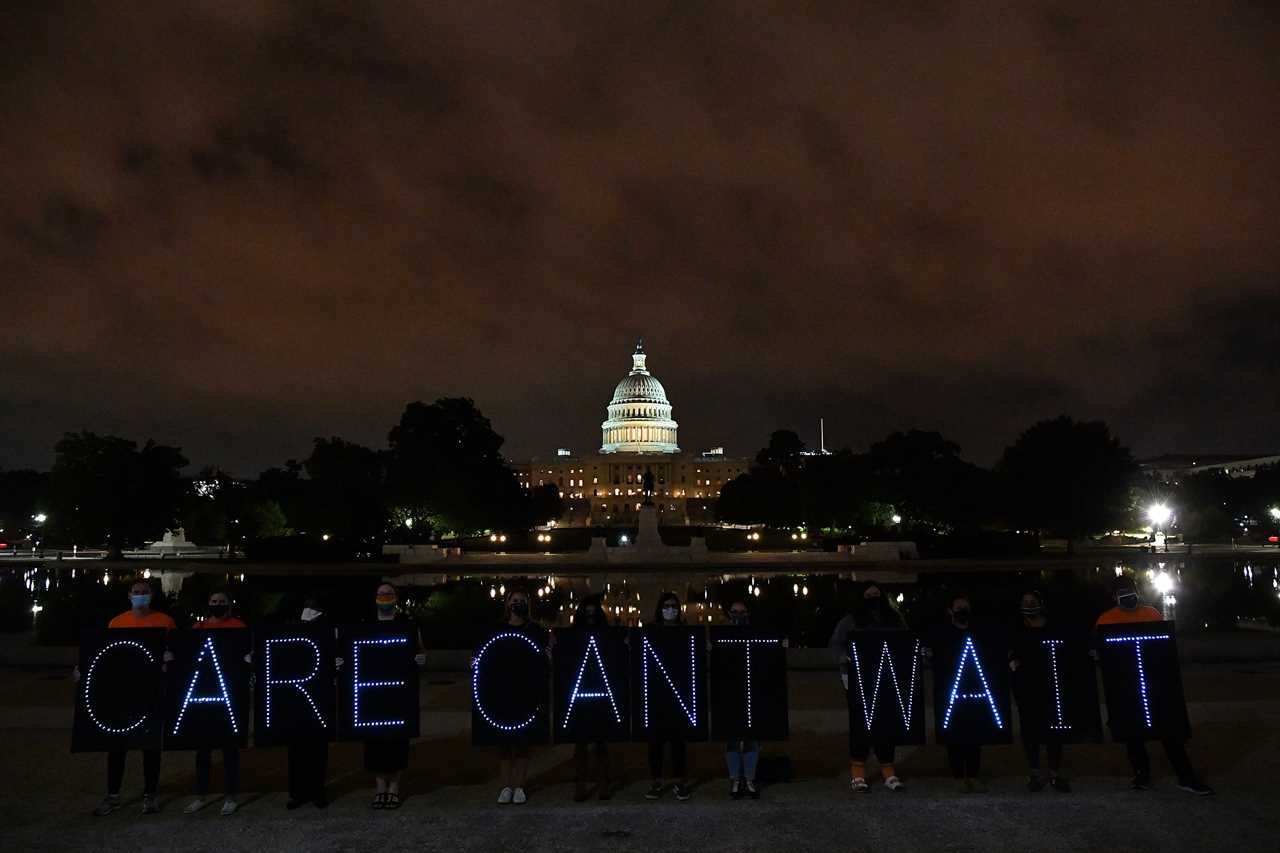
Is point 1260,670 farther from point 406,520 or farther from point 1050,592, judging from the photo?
point 406,520

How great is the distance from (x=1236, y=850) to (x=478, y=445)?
76.9 metres

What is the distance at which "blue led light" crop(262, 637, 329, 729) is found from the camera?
386 inches

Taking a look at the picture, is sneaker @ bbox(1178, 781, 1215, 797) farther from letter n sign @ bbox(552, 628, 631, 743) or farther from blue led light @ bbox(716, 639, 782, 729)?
letter n sign @ bbox(552, 628, 631, 743)

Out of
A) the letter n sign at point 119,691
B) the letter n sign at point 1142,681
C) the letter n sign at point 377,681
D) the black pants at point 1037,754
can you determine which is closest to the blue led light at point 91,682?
the letter n sign at point 119,691

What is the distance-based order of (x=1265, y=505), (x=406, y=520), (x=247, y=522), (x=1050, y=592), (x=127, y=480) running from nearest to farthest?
(x=1050, y=592), (x=127, y=480), (x=247, y=522), (x=406, y=520), (x=1265, y=505)

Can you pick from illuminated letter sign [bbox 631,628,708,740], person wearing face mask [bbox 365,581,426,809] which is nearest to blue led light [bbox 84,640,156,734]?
person wearing face mask [bbox 365,581,426,809]

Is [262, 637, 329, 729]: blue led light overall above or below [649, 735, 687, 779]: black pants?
above

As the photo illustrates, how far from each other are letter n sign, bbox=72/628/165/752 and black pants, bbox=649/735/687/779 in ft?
16.0

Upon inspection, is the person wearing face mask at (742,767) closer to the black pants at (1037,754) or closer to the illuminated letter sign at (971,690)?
the illuminated letter sign at (971,690)

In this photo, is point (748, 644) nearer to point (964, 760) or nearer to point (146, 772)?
point (964, 760)

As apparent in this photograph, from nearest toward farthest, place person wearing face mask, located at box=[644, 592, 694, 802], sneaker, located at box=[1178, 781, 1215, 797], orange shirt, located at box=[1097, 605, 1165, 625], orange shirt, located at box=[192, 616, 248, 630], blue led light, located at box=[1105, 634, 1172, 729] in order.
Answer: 1. sneaker, located at box=[1178, 781, 1215, 797]
2. person wearing face mask, located at box=[644, 592, 694, 802]
3. blue led light, located at box=[1105, 634, 1172, 729]
4. orange shirt, located at box=[192, 616, 248, 630]
5. orange shirt, located at box=[1097, 605, 1165, 625]

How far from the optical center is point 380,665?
32.6 ft

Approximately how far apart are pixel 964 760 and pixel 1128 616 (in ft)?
7.44

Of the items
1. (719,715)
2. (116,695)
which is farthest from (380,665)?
(719,715)
